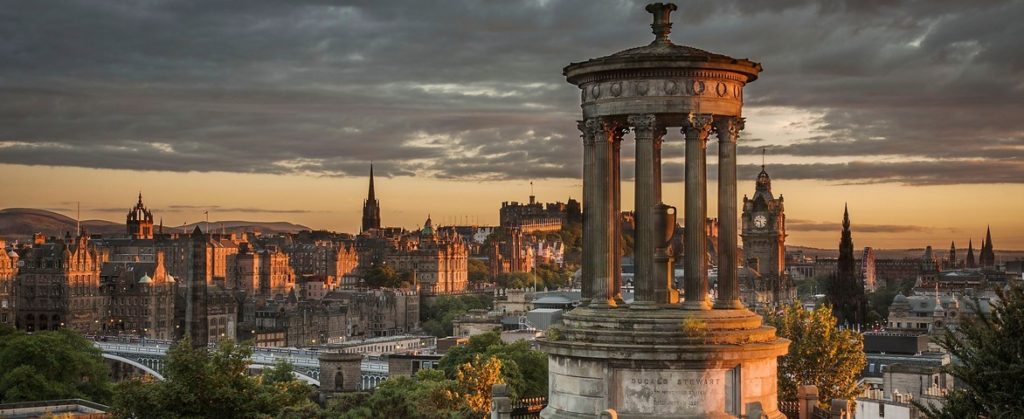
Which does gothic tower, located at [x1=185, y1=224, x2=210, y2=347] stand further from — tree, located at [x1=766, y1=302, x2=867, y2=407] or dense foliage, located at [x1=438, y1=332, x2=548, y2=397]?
tree, located at [x1=766, y1=302, x2=867, y2=407]

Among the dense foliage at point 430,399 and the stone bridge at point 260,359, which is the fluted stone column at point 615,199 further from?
the stone bridge at point 260,359

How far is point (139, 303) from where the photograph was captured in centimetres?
18738

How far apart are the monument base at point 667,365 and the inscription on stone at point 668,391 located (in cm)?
2

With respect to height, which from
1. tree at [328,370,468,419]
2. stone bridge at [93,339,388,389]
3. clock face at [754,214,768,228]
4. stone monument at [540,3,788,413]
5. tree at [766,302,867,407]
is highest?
clock face at [754,214,768,228]

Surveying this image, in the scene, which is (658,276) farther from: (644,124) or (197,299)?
(197,299)

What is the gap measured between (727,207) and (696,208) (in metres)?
0.96

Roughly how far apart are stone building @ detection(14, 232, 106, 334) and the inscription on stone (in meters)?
161

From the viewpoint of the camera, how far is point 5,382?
96438 mm

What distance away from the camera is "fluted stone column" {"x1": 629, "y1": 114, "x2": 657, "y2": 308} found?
27.6m

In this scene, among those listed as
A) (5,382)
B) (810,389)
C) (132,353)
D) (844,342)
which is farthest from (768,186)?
(810,389)

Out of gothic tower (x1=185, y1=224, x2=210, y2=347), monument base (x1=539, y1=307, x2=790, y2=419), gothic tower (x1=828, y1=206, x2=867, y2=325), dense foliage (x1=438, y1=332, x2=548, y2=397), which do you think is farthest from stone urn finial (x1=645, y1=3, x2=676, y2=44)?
gothic tower (x1=185, y1=224, x2=210, y2=347)

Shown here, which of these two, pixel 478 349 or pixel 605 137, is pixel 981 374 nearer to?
pixel 605 137

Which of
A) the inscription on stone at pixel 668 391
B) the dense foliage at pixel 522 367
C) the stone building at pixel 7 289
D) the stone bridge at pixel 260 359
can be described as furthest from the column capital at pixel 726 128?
the stone building at pixel 7 289

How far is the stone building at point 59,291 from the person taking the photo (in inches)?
7151
